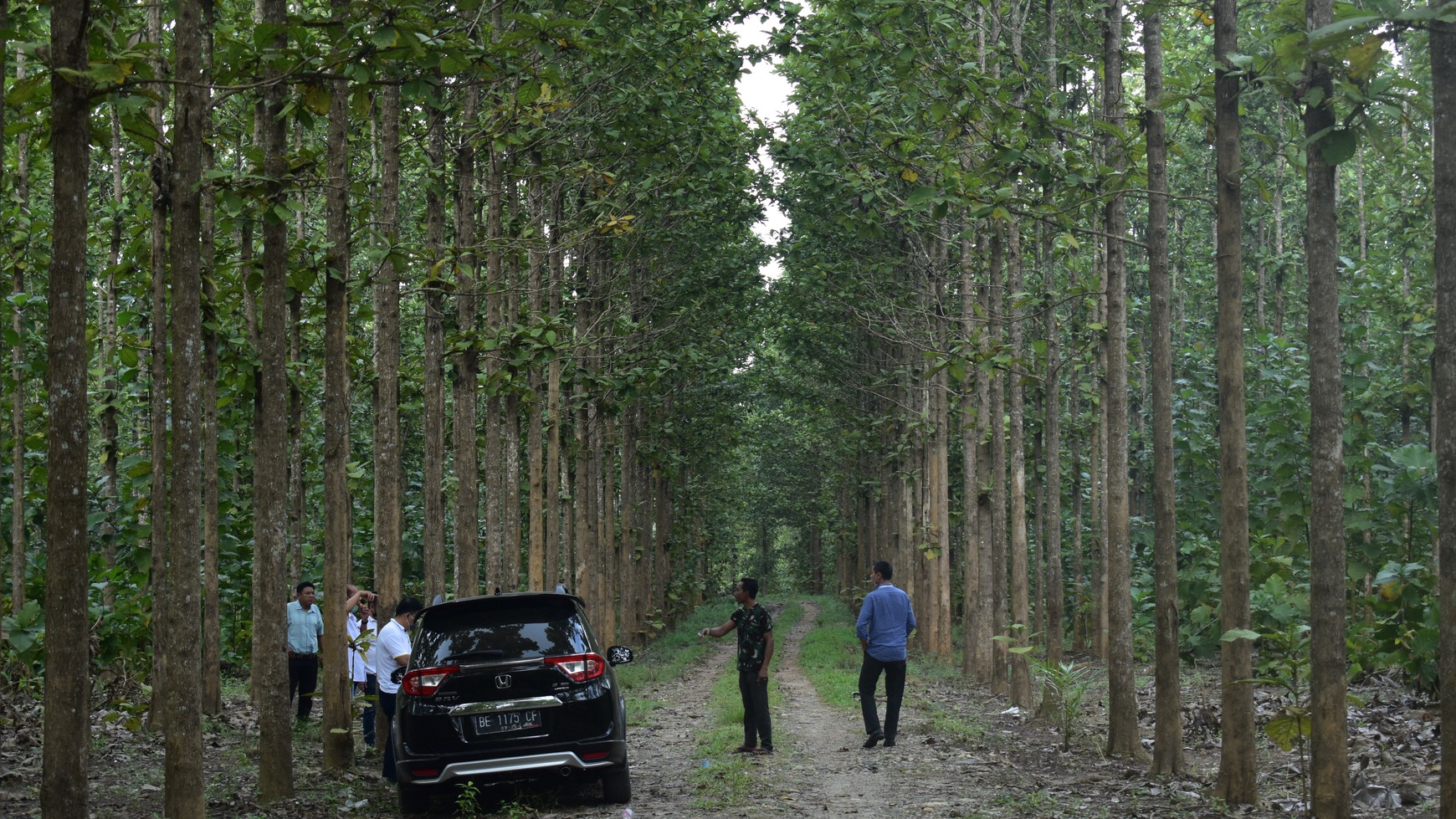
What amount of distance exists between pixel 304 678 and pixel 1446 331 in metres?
12.5

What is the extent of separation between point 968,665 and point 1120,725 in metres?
9.60

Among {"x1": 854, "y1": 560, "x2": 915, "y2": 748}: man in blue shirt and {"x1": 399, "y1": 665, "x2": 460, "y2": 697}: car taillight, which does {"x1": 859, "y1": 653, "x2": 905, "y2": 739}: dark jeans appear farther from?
{"x1": 399, "y1": 665, "x2": 460, "y2": 697}: car taillight

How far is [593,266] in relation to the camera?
21844mm

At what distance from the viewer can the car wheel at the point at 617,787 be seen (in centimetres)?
937

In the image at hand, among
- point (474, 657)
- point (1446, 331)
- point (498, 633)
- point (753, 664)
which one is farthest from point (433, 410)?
point (1446, 331)

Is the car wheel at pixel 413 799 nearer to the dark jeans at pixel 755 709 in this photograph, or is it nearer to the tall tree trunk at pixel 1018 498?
the dark jeans at pixel 755 709

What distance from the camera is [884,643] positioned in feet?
41.9

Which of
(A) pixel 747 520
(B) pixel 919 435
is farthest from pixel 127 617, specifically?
(A) pixel 747 520

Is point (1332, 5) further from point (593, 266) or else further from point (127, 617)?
point (593, 266)

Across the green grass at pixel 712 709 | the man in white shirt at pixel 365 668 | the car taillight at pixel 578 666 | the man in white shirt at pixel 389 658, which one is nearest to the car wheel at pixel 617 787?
the green grass at pixel 712 709

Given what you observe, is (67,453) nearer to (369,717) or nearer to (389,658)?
(389,658)

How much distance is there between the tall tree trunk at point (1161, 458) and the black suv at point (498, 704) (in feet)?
14.5

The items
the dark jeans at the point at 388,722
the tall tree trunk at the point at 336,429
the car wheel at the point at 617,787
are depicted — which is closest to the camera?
the car wheel at the point at 617,787

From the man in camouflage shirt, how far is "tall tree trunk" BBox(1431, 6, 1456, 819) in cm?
712
